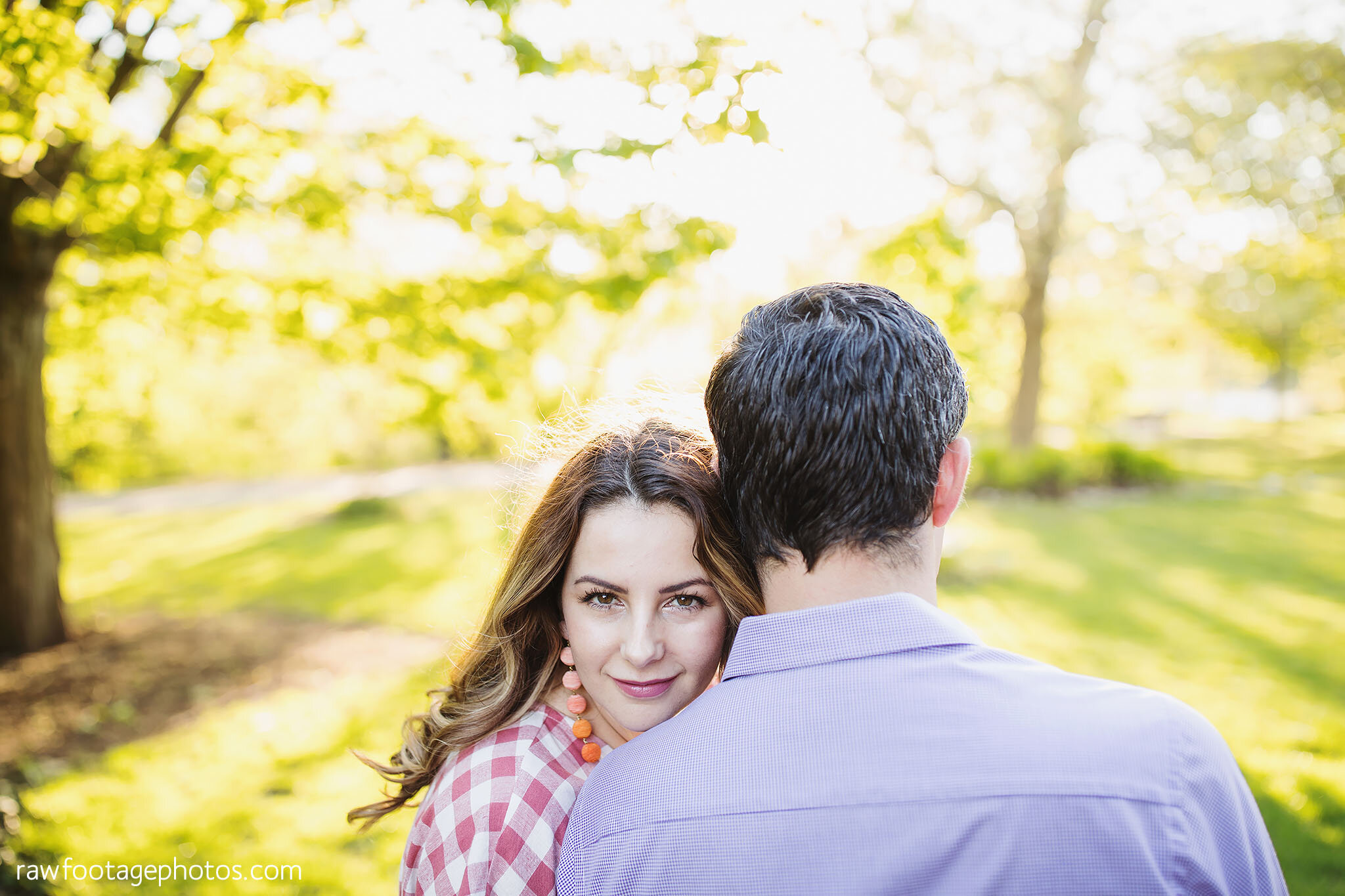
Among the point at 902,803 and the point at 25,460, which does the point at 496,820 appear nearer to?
the point at 902,803

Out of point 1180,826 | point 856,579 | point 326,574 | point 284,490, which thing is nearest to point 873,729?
point 856,579

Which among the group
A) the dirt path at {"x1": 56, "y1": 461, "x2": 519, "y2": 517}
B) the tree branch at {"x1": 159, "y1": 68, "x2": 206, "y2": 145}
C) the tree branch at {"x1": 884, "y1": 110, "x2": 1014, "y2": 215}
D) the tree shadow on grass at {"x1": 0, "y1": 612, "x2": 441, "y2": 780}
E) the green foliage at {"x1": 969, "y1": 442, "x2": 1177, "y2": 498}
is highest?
the tree branch at {"x1": 884, "y1": 110, "x2": 1014, "y2": 215}

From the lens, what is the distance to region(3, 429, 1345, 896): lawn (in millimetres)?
4309

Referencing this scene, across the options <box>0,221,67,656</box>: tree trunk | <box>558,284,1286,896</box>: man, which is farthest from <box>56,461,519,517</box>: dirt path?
<box>558,284,1286,896</box>: man

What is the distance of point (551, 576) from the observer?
2.01 meters

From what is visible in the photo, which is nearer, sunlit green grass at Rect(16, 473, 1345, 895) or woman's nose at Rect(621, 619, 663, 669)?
woman's nose at Rect(621, 619, 663, 669)

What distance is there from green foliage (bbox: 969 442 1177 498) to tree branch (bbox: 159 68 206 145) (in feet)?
47.5

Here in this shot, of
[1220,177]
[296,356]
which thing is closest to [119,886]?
[296,356]

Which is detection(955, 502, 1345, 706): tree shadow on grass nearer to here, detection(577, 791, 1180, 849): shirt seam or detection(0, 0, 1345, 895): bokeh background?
detection(0, 0, 1345, 895): bokeh background

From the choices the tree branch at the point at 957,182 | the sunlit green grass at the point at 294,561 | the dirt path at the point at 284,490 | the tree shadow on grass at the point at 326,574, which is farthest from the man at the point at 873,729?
the dirt path at the point at 284,490

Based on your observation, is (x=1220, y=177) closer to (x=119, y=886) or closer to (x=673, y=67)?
(x=673, y=67)

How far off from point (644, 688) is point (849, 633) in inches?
24.9

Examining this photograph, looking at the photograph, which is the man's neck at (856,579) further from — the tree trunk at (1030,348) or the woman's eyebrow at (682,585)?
the tree trunk at (1030,348)

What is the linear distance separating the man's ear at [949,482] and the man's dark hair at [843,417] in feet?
0.08
